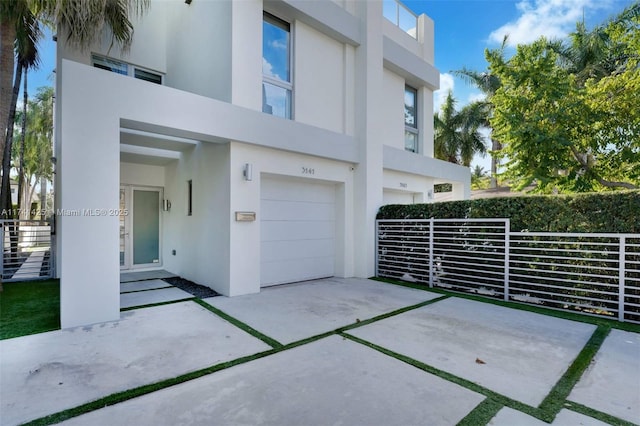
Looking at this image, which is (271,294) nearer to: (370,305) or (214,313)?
(214,313)

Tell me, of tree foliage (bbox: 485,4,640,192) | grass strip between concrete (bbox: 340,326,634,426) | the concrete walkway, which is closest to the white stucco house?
the concrete walkway

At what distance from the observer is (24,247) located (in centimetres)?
877

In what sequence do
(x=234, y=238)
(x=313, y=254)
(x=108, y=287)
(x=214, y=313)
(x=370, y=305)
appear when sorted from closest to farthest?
(x=108, y=287)
(x=214, y=313)
(x=370, y=305)
(x=234, y=238)
(x=313, y=254)

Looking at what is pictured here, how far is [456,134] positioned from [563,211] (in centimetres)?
1915

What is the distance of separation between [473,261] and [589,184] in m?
7.28

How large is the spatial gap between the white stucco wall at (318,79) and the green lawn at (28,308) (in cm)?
637

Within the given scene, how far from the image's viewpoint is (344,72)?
907cm

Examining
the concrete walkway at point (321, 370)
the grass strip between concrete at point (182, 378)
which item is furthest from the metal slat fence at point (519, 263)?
the grass strip between concrete at point (182, 378)

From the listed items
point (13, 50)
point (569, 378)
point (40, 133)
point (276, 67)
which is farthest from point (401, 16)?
point (40, 133)

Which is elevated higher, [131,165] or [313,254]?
[131,165]

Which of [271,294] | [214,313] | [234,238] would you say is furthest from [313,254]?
[214,313]

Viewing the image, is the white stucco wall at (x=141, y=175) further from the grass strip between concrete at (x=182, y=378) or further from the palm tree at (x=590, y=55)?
the palm tree at (x=590, y=55)

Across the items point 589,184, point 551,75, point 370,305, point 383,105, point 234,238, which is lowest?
point 370,305

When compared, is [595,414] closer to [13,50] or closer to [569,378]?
[569,378]
